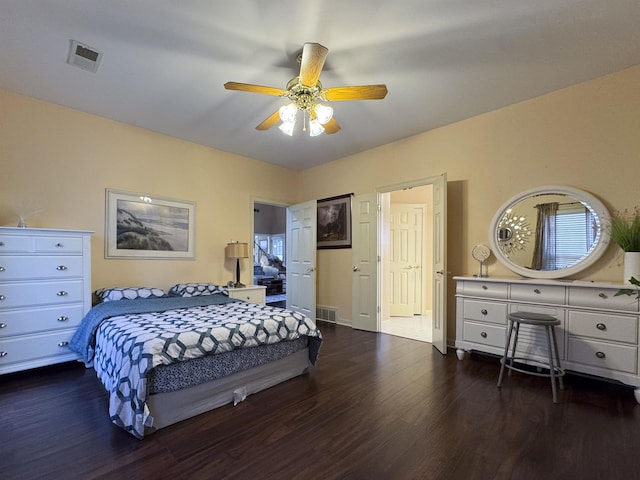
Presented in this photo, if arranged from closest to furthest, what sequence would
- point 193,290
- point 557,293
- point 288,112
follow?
point 288,112 → point 557,293 → point 193,290

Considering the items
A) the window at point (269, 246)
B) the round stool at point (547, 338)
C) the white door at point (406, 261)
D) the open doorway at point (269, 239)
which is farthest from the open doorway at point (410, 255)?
the window at point (269, 246)

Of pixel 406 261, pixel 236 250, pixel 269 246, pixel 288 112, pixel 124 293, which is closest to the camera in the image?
pixel 288 112

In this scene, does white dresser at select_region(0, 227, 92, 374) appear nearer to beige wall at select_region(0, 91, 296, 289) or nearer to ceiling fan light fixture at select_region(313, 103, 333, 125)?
beige wall at select_region(0, 91, 296, 289)

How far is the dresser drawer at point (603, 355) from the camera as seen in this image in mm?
2367

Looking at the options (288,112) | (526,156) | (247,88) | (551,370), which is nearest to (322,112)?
(288,112)

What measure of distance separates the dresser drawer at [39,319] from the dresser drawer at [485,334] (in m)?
4.07

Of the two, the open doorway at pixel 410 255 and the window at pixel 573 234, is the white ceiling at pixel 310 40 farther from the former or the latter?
the open doorway at pixel 410 255

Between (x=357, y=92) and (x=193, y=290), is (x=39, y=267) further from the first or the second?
(x=357, y=92)

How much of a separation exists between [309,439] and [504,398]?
164cm

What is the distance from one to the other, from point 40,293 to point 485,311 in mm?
4410

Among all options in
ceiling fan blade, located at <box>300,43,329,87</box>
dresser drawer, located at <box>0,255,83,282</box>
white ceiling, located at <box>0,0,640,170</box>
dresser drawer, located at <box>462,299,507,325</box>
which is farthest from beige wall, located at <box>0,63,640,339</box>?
ceiling fan blade, located at <box>300,43,329,87</box>

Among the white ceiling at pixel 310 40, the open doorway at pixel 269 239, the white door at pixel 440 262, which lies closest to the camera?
the white ceiling at pixel 310 40

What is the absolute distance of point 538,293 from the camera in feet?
9.31

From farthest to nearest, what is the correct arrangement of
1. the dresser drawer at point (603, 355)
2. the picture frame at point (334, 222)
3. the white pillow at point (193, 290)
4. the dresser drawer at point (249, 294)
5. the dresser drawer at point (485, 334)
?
the picture frame at point (334, 222)
the dresser drawer at point (249, 294)
the white pillow at point (193, 290)
the dresser drawer at point (485, 334)
the dresser drawer at point (603, 355)
